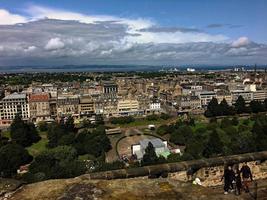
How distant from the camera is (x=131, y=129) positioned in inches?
2842

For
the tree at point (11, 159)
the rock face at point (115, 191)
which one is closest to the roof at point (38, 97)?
the tree at point (11, 159)

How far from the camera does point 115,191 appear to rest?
6957mm

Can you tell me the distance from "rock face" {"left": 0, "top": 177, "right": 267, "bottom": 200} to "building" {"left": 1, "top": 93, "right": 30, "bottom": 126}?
92113mm

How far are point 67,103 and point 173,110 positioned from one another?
28.2 m

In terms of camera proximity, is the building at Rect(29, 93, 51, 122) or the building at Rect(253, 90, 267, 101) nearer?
the building at Rect(29, 93, 51, 122)

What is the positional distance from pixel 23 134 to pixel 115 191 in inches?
2176

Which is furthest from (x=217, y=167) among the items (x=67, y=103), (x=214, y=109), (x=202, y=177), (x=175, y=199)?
(x=67, y=103)

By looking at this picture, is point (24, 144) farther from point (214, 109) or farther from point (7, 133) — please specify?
point (214, 109)

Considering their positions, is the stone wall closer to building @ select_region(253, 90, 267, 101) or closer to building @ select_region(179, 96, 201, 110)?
building @ select_region(179, 96, 201, 110)

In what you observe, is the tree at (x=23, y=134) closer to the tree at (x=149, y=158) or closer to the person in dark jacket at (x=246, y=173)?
the tree at (x=149, y=158)

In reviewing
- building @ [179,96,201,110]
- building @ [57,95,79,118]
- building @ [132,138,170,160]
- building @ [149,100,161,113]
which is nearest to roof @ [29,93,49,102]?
building @ [57,95,79,118]

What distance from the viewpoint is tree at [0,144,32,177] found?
4203cm

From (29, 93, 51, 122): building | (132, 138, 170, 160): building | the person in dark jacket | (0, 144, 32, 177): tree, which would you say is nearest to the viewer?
the person in dark jacket

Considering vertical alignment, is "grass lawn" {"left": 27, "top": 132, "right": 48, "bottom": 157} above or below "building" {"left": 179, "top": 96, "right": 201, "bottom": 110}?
below
